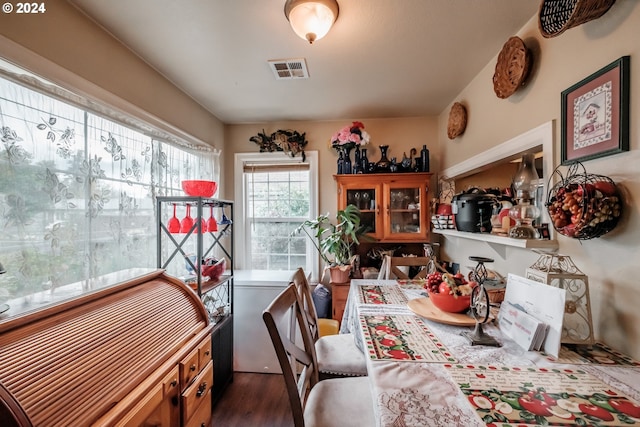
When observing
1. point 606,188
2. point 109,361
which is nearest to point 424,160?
point 606,188

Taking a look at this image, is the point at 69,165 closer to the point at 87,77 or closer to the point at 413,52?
the point at 87,77

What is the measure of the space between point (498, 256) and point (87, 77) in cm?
263

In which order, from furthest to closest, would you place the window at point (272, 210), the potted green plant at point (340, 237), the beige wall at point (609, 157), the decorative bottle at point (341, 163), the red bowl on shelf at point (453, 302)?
the window at point (272, 210) < the decorative bottle at point (341, 163) < the potted green plant at point (340, 237) < the red bowl on shelf at point (453, 302) < the beige wall at point (609, 157)

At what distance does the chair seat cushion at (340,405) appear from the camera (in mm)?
1051

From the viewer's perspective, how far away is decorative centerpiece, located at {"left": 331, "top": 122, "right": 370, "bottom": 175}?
2.60 metres

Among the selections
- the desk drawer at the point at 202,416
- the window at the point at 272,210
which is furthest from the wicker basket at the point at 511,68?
the desk drawer at the point at 202,416

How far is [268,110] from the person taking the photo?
262cm

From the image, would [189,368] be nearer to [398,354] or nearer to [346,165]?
[398,354]

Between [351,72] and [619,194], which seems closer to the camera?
[619,194]

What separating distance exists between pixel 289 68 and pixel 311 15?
674mm

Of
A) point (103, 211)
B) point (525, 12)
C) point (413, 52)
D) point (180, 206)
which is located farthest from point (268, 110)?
point (525, 12)

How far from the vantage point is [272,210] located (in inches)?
119

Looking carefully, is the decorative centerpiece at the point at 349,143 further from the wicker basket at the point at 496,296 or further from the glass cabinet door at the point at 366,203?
the wicker basket at the point at 496,296

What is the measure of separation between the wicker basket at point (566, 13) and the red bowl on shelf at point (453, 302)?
120cm
